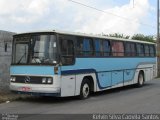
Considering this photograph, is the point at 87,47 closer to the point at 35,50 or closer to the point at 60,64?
the point at 60,64

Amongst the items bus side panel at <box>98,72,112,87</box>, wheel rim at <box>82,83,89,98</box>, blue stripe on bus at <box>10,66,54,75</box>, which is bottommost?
wheel rim at <box>82,83,89,98</box>

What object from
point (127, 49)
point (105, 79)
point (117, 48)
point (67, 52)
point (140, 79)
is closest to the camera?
point (67, 52)

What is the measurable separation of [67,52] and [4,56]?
12.0ft

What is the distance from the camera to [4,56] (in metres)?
16.8

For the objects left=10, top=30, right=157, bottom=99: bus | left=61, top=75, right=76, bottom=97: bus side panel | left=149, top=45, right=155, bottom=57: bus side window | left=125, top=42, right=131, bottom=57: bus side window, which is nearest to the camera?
left=10, top=30, right=157, bottom=99: bus

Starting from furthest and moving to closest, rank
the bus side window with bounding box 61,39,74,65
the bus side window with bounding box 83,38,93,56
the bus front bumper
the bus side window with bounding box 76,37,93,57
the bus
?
the bus side window with bounding box 83,38,93,56 < the bus side window with bounding box 76,37,93,57 < the bus side window with bounding box 61,39,74,65 < the bus < the bus front bumper

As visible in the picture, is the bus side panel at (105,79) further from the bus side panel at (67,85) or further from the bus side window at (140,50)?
the bus side window at (140,50)

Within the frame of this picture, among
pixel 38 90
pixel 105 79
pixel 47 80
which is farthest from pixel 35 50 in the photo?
pixel 105 79

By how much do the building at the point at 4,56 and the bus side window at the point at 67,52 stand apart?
3.46 meters

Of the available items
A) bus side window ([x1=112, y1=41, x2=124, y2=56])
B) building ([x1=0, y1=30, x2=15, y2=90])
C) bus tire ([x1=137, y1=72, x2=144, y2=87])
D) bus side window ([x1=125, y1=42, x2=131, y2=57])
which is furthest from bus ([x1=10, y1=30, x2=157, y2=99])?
bus tire ([x1=137, y1=72, x2=144, y2=87])

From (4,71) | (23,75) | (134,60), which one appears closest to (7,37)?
(4,71)

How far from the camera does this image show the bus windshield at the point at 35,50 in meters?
13.9

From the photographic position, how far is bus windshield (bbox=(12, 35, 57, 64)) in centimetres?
1393

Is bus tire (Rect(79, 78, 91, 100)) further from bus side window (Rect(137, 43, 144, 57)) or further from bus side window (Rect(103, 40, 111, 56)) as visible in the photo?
bus side window (Rect(137, 43, 144, 57))
